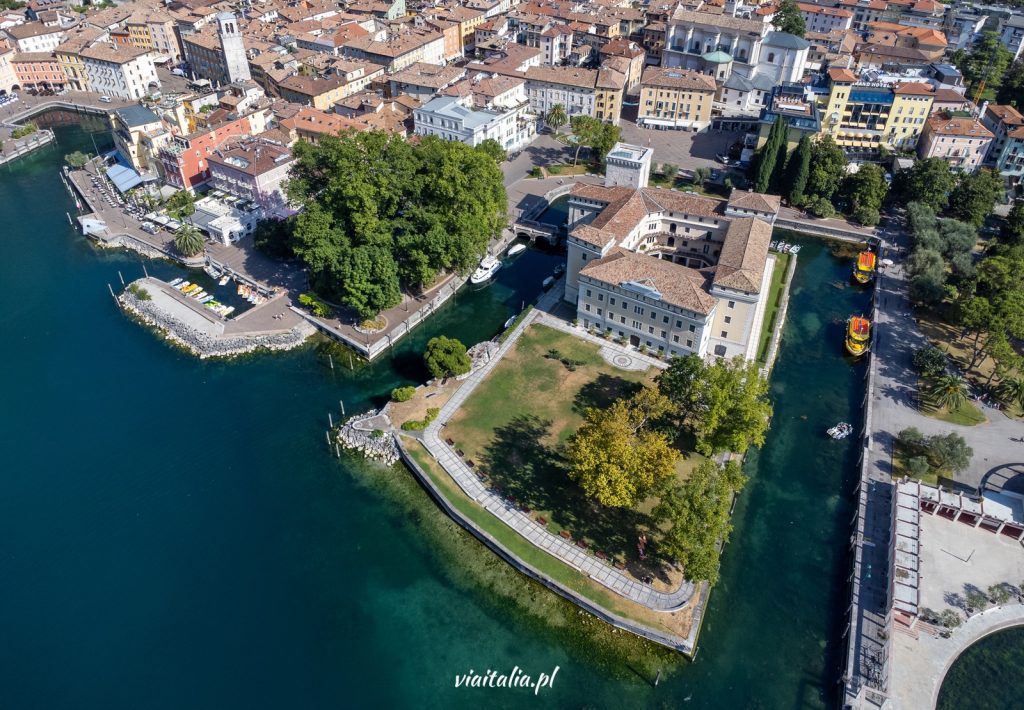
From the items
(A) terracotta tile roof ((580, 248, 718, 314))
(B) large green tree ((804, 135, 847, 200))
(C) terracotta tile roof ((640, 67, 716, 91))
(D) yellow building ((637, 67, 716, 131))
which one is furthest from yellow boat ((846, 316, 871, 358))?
(C) terracotta tile roof ((640, 67, 716, 91))

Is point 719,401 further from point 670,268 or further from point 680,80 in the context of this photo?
point 680,80

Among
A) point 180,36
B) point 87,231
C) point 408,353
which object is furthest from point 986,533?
point 180,36

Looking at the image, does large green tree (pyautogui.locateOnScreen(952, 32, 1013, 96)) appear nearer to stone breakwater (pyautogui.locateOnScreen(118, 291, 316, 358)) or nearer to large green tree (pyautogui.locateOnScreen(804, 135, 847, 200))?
large green tree (pyautogui.locateOnScreen(804, 135, 847, 200))

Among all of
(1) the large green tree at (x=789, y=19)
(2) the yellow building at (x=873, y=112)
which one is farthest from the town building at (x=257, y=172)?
(1) the large green tree at (x=789, y=19)

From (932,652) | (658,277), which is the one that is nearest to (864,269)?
(658,277)

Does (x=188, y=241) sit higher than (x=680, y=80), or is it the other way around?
(x=680, y=80)

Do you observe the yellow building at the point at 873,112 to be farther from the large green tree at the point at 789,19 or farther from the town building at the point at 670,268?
the large green tree at the point at 789,19
